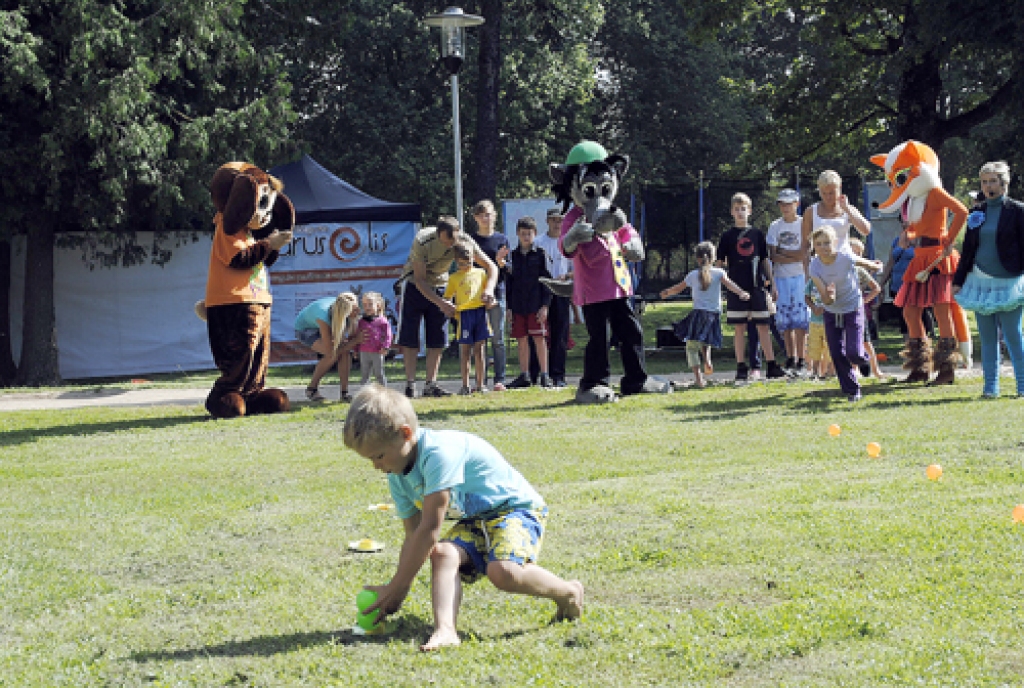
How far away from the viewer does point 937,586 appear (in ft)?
15.9

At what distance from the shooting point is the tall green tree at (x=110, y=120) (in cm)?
1745

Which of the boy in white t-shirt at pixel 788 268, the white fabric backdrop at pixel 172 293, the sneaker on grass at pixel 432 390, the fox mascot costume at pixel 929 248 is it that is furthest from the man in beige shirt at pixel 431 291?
the white fabric backdrop at pixel 172 293

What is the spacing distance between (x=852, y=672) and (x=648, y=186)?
1822cm

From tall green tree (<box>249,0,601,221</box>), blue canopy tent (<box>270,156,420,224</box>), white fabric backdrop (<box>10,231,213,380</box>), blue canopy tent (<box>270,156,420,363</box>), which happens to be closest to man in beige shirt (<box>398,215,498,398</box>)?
blue canopy tent (<box>270,156,420,224</box>)

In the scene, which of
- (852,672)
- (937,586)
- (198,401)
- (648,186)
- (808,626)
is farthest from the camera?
(648,186)

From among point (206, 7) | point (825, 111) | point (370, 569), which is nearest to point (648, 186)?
point (825, 111)

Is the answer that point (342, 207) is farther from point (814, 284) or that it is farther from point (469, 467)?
point (469, 467)

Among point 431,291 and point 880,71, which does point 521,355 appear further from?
point 880,71

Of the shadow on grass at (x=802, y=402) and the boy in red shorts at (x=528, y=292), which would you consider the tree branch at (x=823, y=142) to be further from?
the shadow on grass at (x=802, y=402)

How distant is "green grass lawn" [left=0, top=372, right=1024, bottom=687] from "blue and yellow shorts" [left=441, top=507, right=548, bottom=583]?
0.24 m

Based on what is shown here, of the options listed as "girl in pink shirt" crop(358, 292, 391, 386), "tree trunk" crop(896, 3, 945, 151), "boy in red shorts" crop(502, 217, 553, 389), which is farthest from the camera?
"tree trunk" crop(896, 3, 945, 151)

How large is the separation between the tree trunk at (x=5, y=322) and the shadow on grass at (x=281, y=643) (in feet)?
55.7

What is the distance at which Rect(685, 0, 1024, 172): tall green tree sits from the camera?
17609mm

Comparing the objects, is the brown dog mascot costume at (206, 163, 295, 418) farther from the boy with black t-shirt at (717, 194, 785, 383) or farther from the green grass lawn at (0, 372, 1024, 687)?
the boy with black t-shirt at (717, 194, 785, 383)
